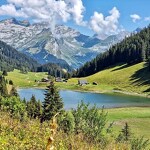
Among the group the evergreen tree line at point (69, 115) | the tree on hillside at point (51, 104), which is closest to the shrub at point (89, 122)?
the evergreen tree line at point (69, 115)

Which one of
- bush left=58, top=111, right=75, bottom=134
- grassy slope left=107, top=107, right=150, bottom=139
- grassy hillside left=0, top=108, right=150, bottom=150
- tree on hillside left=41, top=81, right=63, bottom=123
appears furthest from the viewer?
grassy slope left=107, top=107, right=150, bottom=139

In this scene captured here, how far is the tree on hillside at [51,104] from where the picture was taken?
214ft

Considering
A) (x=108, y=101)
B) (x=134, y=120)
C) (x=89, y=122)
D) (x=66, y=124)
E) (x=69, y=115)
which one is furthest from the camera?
(x=108, y=101)

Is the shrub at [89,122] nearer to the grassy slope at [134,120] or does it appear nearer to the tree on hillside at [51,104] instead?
the tree on hillside at [51,104]

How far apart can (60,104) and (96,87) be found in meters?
128

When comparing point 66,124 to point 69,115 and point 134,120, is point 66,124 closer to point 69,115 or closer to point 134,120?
point 69,115

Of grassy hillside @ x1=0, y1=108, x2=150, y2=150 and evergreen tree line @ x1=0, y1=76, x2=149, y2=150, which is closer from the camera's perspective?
grassy hillside @ x1=0, y1=108, x2=150, y2=150

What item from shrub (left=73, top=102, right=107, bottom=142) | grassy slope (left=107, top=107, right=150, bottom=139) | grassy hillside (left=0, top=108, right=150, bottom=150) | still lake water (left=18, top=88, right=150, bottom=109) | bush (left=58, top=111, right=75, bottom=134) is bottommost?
grassy slope (left=107, top=107, right=150, bottom=139)

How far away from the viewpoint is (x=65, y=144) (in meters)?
16.4

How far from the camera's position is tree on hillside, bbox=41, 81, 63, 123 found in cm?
6525

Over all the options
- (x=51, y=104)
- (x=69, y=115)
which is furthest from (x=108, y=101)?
(x=69, y=115)

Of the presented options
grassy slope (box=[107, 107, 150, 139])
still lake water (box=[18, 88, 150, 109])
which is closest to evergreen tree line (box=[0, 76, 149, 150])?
grassy slope (box=[107, 107, 150, 139])

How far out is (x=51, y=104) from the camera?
67.0 meters

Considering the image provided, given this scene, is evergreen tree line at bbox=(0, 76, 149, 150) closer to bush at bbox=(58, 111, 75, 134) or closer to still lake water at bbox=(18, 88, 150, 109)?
bush at bbox=(58, 111, 75, 134)
